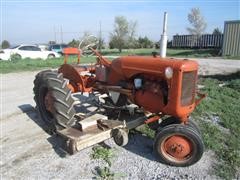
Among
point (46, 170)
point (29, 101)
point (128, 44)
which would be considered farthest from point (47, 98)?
point (128, 44)

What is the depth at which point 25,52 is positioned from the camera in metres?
19.9

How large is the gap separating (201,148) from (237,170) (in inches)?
20.8

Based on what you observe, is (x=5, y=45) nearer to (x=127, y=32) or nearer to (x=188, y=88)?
(x=127, y=32)

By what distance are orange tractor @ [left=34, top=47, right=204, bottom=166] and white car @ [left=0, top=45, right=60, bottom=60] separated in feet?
50.3

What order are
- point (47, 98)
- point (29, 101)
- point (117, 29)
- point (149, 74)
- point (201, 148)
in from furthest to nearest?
1. point (117, 29)
2. point (29, 101)
3. point (47, 98)
4. point (149, 74)
5. point (201, 148)

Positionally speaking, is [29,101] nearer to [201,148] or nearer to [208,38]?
[201,148]

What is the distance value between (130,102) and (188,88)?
1.08 metres

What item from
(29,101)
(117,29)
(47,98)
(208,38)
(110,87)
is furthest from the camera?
(117,29)

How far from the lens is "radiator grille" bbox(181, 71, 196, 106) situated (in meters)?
3.67

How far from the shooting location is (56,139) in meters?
4.54

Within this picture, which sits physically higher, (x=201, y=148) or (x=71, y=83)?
(x=71, y=83)

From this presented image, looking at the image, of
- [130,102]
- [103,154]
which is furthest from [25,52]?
[103,154]

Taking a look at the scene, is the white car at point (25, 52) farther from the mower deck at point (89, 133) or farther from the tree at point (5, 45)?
the tree at point (5, 45)

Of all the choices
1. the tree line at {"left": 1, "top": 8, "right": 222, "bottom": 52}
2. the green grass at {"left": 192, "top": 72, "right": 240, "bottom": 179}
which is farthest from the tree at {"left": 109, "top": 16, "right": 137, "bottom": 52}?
the green grass at {"left": 192, "top": 72, "right": 240, "bottom": 179}
